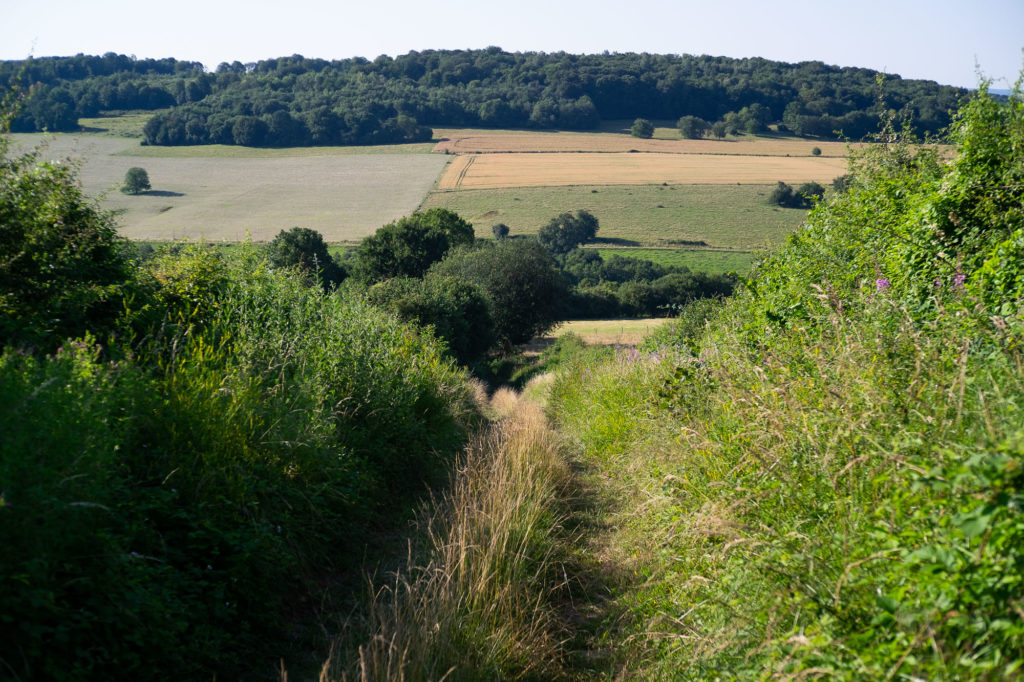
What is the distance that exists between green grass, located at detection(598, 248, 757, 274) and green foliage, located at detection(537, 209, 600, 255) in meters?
3.29

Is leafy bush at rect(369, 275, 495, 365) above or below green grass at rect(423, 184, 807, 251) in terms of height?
below

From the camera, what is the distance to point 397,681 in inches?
133

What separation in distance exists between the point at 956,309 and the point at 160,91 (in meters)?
127

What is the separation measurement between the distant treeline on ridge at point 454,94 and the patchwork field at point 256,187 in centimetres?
650

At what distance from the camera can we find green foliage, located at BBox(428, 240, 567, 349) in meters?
46.1

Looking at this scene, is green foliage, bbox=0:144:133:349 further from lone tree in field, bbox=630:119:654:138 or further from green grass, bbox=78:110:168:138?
lone tree in field, bbox=630:119:654:138

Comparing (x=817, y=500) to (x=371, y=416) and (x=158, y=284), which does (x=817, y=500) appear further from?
(x=158, y=284)

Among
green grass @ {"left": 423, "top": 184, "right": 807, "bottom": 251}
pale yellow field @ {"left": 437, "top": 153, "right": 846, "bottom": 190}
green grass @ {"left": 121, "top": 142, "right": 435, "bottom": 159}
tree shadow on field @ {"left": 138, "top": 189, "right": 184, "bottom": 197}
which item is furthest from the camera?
green grass @ {"left": 121, "top": 142, "right": 435, "bottom": 159}

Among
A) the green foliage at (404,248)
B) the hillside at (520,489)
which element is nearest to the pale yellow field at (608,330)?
the green foliage at (404,248)

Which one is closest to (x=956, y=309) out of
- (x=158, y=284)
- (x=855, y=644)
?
(x=855, y=644)

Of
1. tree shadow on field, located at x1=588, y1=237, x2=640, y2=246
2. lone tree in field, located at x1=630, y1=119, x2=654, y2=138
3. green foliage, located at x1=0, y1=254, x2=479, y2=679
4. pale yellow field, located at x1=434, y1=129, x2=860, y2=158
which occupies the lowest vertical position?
tree shadow on field, located at x1=588, y1=237, x2=640, y2=246

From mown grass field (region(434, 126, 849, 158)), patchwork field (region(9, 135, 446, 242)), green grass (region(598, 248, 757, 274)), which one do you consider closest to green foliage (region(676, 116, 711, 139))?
mown grass field (region(434, 126, 849, 158))

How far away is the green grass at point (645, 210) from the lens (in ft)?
239

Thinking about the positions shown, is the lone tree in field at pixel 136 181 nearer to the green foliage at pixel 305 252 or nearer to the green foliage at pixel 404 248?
the green foliage at pixel 305 252
